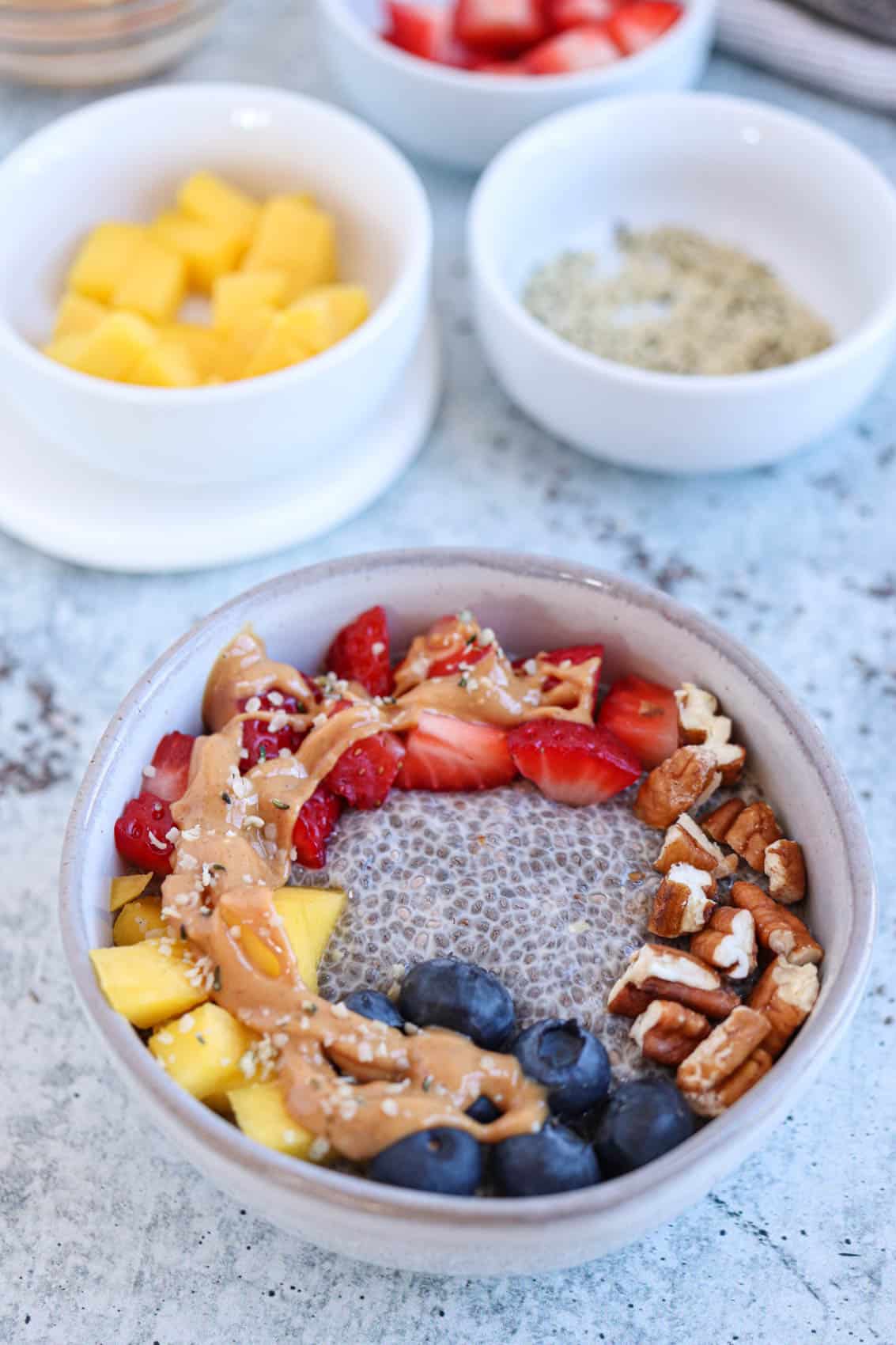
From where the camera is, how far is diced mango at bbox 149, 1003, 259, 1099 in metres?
0.78

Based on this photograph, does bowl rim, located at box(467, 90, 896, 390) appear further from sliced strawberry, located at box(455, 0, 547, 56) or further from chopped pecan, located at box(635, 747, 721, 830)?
chopped pecan, located at box(635, 747, 721, 830)

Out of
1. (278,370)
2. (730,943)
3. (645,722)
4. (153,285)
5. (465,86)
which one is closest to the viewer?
(730,943)

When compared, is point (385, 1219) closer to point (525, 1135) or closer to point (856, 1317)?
point (525, 1135)

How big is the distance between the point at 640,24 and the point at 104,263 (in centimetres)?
67

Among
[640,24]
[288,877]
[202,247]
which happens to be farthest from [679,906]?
[640,24]

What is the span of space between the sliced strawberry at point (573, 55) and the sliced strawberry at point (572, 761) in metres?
0.89

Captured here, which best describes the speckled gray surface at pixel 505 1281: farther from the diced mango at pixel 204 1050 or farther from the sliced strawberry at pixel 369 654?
the sliced strawberry at pixel 369 654

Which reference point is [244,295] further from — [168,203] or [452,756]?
[452,756]

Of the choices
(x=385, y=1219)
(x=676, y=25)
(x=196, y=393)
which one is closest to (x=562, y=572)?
(x=196, y=393)

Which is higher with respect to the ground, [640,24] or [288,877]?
[640,24]

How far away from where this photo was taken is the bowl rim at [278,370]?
45.5 inches

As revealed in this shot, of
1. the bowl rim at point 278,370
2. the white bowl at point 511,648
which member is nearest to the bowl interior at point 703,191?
the bowl rim at point 278,370

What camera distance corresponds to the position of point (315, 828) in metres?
0.91

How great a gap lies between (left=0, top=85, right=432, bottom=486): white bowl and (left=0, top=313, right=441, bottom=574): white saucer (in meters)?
0.03
